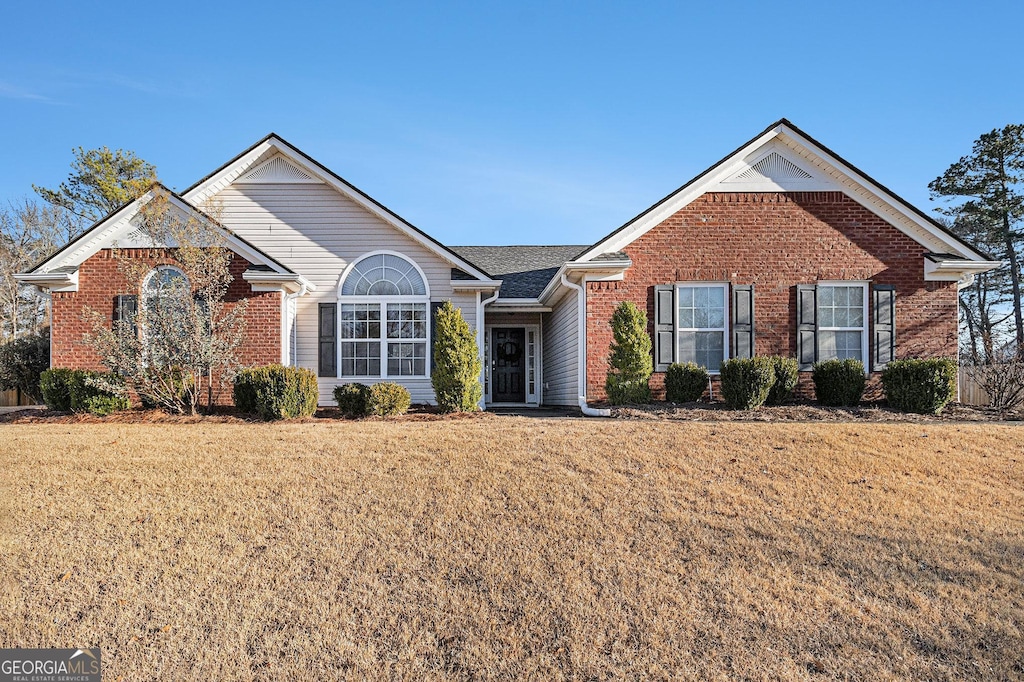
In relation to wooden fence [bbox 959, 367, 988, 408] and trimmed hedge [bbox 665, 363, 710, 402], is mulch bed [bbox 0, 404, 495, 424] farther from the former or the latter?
wooden fence [bbox 959, 367, 988, 408]

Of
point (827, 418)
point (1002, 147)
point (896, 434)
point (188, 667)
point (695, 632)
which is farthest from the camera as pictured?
point (1002, 147)

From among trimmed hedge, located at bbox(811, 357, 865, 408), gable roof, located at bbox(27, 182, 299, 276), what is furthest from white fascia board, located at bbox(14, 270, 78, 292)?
trimmed hedge, located at bbox(811, 357, 865, 408)

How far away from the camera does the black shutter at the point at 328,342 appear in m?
14.8

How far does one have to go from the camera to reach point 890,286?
1386 cm

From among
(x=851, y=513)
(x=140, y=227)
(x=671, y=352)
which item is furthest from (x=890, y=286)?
(x=140, y=227)

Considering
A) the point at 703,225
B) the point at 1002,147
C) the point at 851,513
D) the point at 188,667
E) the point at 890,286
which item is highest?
the point at 1002,147

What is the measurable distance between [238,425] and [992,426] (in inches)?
468

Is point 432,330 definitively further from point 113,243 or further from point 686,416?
point 113,243

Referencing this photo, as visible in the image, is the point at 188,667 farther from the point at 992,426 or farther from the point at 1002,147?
the point at 1002,147

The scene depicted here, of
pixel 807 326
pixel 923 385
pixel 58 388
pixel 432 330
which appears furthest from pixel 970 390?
pixel 58 388

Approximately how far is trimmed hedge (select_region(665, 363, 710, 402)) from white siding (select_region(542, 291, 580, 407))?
1997 mm

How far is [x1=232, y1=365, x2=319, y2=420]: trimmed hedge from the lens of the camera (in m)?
12.0

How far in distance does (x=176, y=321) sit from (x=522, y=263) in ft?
32.2

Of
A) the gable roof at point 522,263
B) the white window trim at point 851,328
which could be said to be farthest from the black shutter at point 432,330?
the white window trim at point 851,328
